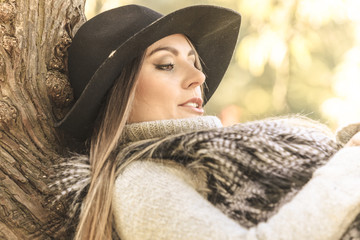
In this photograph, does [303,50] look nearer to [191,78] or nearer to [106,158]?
[191,78]

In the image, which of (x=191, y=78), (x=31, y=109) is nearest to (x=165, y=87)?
(x=191, y=78)

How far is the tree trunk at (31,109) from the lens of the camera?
6.01ft

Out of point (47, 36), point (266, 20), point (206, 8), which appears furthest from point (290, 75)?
point (47, 36)

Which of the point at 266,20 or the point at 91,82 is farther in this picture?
the point at 266,20

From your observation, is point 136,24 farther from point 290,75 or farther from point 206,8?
point 290,75

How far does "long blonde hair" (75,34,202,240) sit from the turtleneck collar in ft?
0.24

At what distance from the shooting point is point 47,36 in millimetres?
2141

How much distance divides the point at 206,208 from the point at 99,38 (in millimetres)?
1064

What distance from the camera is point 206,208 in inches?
60.2

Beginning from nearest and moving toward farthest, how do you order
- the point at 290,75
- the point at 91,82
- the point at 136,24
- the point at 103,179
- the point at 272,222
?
the point at 272,222, the point at 103,179, the point at 91,82, the point at 136,24, the point at 290,75

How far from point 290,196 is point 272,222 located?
169mm

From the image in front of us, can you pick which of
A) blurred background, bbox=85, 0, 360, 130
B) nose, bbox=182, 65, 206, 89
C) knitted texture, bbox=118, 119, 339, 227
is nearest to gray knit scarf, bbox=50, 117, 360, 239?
knitted texture, bbox=118, 119, 339, 227

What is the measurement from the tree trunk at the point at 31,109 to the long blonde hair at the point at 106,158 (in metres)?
0.21

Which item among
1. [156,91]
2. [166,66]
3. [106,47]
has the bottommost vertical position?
[156,91]
